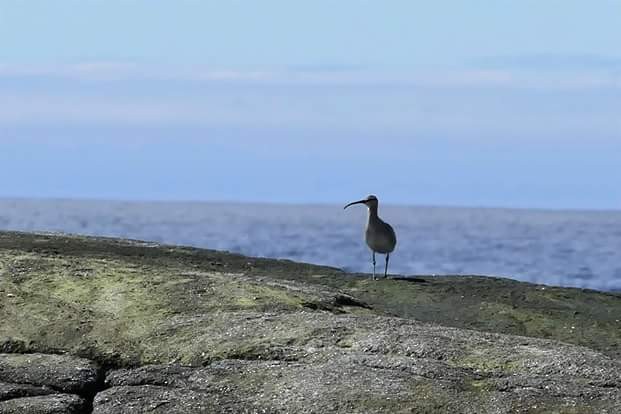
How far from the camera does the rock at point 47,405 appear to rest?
589 inches

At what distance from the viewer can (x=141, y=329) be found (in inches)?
688

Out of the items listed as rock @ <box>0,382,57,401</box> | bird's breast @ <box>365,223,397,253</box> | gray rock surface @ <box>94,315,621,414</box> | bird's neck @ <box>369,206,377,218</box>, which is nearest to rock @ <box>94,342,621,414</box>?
gray rock surface @ <box>94,315,621,414</box>

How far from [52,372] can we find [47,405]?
3.43 feet

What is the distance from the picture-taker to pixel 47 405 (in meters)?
15.1

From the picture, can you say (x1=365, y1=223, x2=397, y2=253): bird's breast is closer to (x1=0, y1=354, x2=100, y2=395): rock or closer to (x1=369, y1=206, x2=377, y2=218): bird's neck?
(x1=369, y1=206, x2=377, y2=218): bird's neck

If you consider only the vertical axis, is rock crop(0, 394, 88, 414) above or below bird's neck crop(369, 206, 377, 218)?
below

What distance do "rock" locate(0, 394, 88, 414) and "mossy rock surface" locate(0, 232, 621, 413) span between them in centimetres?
19

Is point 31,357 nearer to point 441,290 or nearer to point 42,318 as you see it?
point 42,318

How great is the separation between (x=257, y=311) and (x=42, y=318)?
282 centimetres

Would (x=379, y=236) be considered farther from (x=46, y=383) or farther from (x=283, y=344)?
(x=46, y=383)

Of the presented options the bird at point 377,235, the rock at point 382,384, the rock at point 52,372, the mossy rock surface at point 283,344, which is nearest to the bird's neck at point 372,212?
the bird at point 377,235

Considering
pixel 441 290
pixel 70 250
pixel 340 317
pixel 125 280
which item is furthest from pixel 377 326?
pixel 70 250

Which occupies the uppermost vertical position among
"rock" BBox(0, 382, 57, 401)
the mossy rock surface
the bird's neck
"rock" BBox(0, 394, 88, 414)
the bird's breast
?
the bird's neck

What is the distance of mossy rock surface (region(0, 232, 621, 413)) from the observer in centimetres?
1500
